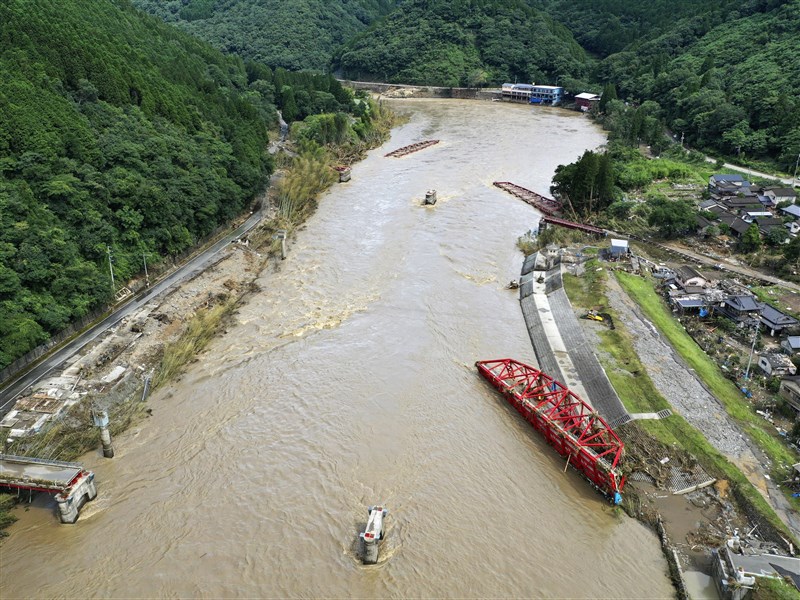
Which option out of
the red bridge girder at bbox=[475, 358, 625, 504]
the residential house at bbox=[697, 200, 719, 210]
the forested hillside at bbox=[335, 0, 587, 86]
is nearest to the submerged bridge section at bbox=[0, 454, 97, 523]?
the red bridge girder at bbox=[475, 358, 625, 504]

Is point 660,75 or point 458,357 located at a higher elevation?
point 660,75

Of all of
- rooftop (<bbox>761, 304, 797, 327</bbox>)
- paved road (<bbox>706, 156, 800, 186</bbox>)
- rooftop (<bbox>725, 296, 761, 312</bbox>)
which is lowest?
rooftop (<bbox>761, 304, 797, 327</bbox>)

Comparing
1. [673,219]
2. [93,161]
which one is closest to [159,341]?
[93,161]

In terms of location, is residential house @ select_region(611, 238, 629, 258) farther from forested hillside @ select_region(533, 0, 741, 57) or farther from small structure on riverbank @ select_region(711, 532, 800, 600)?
forested hillside @ select_region(533, 0, 741, 57)

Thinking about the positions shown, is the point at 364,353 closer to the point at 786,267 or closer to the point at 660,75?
the point at 786,267

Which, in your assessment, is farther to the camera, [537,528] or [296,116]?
[296,116]

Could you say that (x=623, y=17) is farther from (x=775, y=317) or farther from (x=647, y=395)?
A: (x=647, y=395)

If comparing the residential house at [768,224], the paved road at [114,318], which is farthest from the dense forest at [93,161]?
the residential house at [768,224]

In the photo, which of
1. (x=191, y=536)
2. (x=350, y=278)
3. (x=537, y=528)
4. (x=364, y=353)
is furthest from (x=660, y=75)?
(x=191, y=536)
